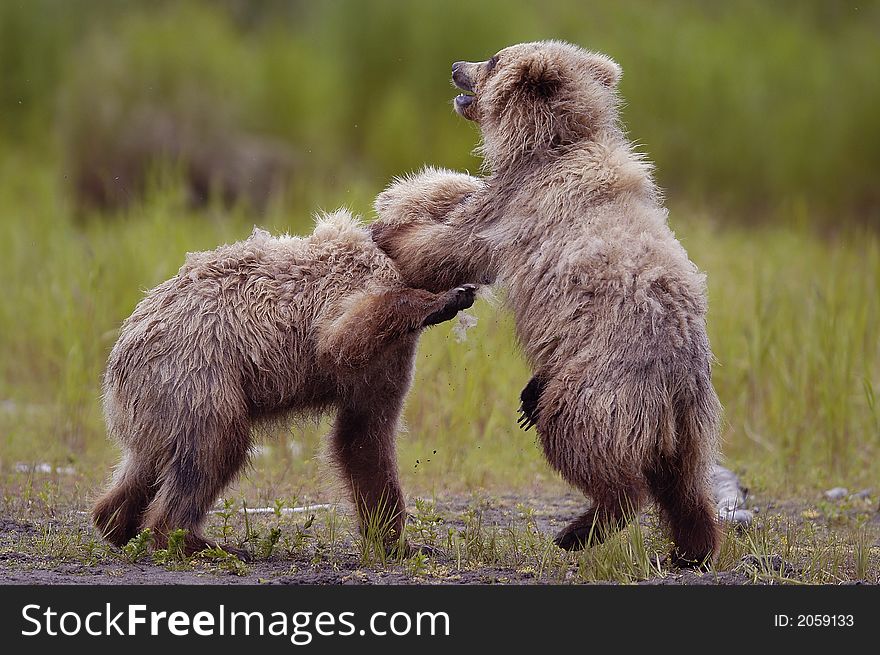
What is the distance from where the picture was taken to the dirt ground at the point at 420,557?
17.0 ft

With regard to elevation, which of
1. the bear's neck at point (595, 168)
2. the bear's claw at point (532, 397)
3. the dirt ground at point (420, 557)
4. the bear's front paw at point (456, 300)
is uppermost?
the bear's neck at point (595, 168)

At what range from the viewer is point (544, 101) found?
571 cm

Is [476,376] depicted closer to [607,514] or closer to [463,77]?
[463,77]

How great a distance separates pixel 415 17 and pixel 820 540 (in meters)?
10.5

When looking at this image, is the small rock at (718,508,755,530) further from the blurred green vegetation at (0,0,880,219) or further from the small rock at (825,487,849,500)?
the blurred green vegetation at (0,0,880,219)

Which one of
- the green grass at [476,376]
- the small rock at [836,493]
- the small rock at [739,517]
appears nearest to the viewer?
the small rock at [739,517]

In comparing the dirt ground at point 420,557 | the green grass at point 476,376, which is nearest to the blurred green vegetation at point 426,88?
the green grass at point 476,376

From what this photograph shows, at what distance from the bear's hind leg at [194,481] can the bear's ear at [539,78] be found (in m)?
1.99

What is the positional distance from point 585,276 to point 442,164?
9.22 meters

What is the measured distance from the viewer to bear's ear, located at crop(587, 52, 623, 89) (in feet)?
19.1

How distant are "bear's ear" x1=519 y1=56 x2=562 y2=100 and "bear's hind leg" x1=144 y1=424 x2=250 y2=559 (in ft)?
6.54

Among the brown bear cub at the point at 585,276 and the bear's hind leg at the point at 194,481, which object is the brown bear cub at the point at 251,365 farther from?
the brown bear cub at the point at 585,276

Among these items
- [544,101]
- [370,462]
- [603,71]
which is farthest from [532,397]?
[603,71]

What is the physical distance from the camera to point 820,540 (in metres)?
6.29
